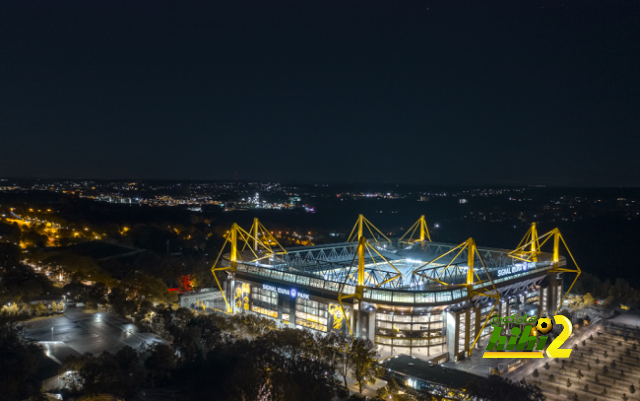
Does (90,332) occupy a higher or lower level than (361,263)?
lower

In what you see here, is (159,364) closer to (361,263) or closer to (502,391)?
(361,263)

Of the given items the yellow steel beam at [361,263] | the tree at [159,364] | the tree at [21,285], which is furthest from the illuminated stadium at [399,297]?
the tree at [21,285]

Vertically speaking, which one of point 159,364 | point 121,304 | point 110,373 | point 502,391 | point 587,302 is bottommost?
point 587,302

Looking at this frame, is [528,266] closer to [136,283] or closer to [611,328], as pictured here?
[611,328]

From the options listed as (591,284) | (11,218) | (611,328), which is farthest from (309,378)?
(11,218)

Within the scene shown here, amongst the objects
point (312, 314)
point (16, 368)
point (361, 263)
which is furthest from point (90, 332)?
point (361, 263)

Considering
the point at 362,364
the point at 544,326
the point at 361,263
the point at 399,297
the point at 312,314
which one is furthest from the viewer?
the point at 312,314
